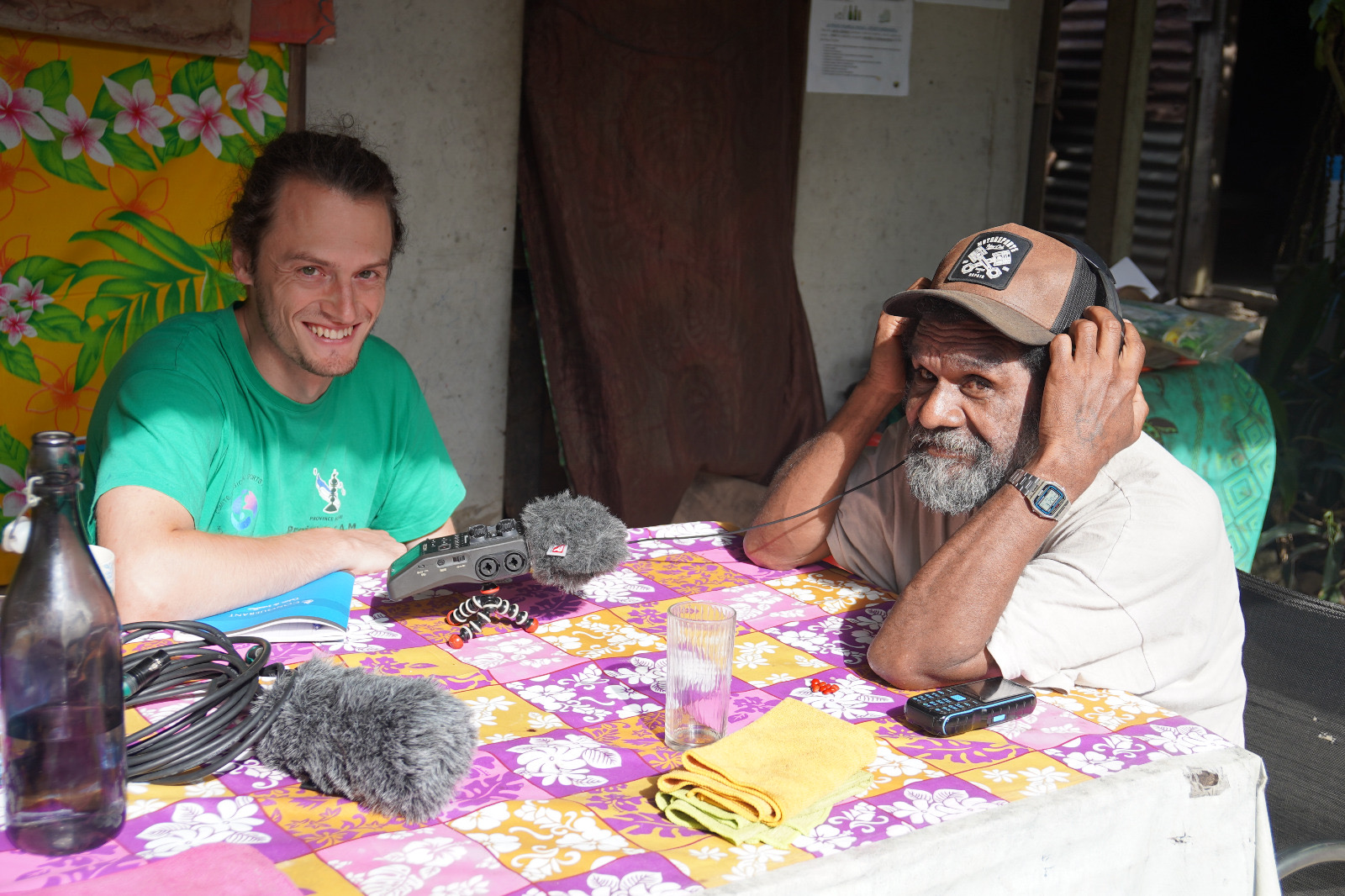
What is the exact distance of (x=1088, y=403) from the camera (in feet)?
6.15

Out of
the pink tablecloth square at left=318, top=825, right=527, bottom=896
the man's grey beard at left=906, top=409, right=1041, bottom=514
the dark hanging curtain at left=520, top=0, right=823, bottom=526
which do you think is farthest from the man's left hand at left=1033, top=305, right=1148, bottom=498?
the dark hanging curtain at left=520, top=0, right=823, bottom=526

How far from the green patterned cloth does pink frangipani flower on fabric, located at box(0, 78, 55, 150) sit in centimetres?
346

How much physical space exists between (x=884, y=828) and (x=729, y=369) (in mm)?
3289

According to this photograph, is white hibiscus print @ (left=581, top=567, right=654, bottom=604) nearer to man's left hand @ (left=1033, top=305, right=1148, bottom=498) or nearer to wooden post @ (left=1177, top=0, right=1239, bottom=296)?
man's left hand @ (left=1033, top=305, right=1148, bottom=498)

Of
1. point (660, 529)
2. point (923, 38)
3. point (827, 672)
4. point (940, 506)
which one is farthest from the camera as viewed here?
point (923, 38)

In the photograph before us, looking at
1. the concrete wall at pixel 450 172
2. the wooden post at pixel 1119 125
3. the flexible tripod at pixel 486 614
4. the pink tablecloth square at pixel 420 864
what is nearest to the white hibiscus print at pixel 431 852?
the pink tablecloth square at pixel 420 864

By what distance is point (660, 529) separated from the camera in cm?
246

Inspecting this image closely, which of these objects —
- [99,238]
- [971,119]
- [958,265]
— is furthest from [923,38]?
[99,238]

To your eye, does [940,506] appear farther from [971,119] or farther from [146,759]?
[971,119]

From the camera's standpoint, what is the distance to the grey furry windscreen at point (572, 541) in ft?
6.19

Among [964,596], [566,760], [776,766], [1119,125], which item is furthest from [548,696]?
[1119,125]

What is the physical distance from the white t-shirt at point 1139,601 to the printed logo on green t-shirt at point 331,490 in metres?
1.50

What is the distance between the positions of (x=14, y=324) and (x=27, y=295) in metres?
0.09

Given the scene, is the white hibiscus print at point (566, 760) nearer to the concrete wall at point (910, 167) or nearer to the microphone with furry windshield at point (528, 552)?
the microphone with furry windshield at point (528, 552)
